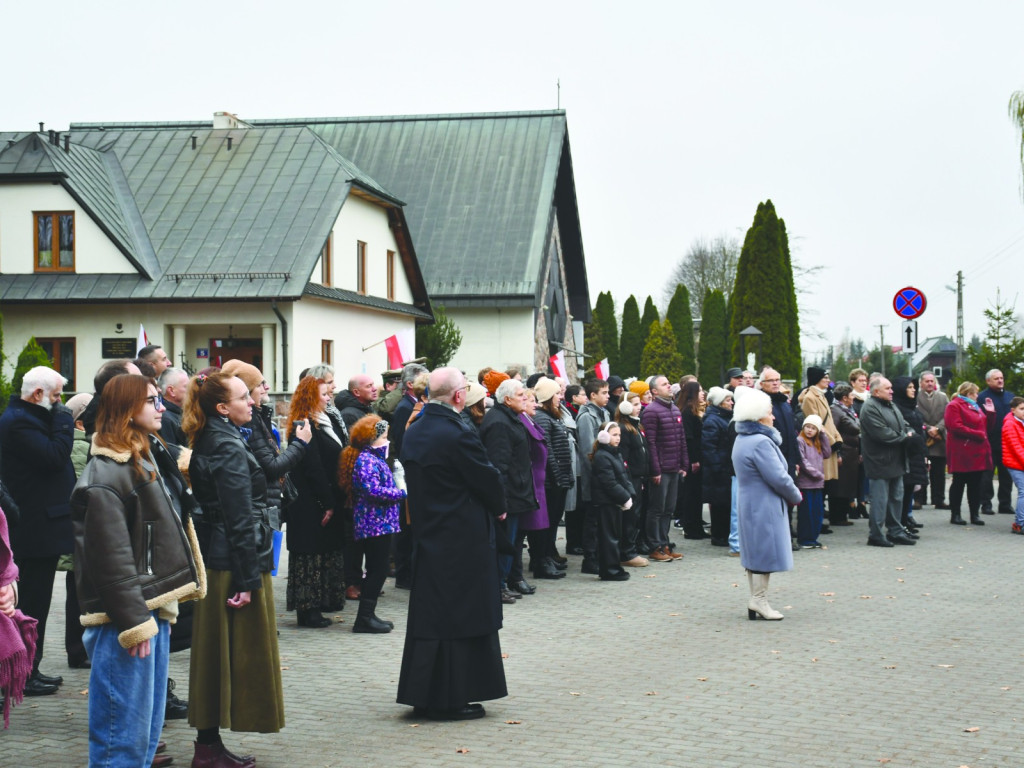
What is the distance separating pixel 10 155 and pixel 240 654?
86.0 ft

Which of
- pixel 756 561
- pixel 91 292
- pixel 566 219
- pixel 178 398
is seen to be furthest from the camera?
pixel 566 219

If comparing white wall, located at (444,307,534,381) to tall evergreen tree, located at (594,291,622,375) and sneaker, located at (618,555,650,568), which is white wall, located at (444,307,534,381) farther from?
tall evergreen tree, located at (594,291,622,375)

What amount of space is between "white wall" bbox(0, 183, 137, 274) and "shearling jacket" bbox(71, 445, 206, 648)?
960 inches

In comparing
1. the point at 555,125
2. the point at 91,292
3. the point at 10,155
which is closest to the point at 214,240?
the point at 91,292

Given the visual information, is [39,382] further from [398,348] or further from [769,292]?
[769,292]

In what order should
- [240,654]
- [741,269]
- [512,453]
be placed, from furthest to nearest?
[741,269] → [512,453] → [240,654]

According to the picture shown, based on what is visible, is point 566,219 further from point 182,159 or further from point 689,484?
point 689,484

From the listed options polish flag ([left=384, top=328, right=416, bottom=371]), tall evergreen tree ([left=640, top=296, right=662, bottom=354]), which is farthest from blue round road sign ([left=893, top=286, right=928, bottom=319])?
tall evergreen tree ([left=640, top=296, right=662, bottom=354])

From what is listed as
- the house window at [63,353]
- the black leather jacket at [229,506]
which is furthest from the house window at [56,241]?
the black leather jacket at [229,506]

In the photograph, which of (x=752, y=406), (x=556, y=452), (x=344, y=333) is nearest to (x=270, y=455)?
(x=752, y=406)

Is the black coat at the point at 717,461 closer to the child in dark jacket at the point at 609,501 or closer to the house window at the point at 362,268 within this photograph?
the child in dark jacket at the point at 609,501

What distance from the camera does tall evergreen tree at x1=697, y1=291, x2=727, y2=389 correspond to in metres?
71.5

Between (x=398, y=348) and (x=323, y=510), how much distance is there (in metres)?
16.7

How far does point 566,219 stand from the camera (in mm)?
44969
